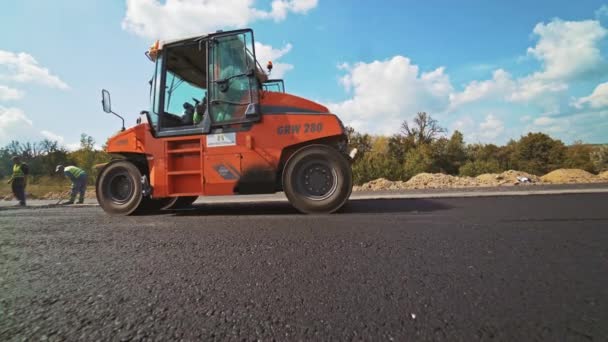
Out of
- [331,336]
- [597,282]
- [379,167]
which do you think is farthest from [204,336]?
[379,167]

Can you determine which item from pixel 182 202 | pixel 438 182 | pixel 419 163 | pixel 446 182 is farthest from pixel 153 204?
pixel 419 163

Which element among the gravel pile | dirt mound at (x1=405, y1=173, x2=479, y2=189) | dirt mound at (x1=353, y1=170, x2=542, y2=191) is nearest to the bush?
the gravel pile

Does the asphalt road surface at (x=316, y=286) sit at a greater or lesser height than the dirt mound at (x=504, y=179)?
lesser

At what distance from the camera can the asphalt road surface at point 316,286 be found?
99cm

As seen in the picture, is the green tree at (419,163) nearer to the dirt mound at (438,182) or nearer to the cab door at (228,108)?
the dirt mound at (438,182)

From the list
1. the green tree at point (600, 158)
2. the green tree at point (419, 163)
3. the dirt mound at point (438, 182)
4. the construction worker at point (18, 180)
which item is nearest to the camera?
the construction worker at point (18, 180)

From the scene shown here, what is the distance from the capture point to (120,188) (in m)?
5.10

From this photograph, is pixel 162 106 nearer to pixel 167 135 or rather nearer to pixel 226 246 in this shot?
pixel 167 135

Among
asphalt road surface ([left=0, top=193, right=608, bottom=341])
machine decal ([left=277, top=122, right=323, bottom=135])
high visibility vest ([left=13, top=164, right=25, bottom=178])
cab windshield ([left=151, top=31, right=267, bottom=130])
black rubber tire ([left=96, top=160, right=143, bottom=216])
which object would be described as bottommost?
asphalt road surface ([left=0, top=193, right=608, bottom=341])

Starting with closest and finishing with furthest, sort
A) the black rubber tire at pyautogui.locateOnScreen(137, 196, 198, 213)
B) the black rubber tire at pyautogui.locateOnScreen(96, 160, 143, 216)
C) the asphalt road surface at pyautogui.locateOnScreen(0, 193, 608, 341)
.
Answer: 1. the asphalt road surface at pyautogui.locateOnScreen(0, 193, 608, 341)
2. the black rubber tire at pyautogui.locateOnScreen(96, 160, 143, 216)
3. the black rubber tire at pyautogui.locateOnScreen(137, 196, 198, 213)

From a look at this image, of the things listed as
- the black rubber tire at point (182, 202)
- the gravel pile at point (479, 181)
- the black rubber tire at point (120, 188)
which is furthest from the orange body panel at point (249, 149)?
the gravel pile at point (479, 181)

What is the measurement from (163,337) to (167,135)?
167 inches

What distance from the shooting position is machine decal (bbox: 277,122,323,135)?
14.4 feet

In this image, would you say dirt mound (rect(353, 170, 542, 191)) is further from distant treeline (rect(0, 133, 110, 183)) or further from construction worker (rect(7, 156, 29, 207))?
distant treeline (rect(0, 133, 110, 183))
